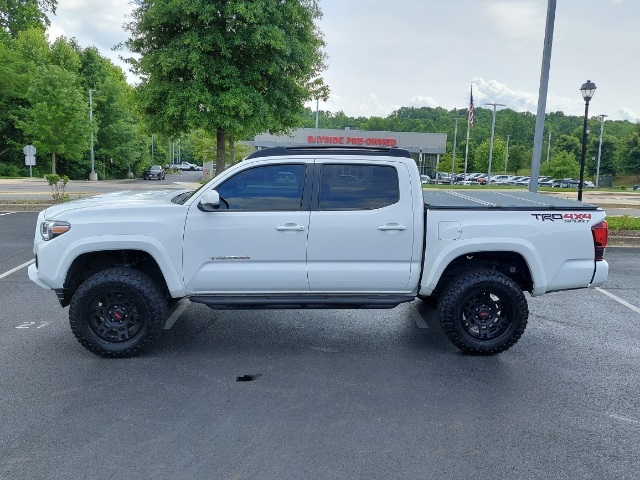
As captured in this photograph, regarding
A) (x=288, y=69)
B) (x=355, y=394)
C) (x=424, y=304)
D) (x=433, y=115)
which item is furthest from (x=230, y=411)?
(x=433, y=115)

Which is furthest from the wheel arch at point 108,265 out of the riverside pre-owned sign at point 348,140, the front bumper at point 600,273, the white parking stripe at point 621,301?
the riverside pre-owned sign at point 348,140

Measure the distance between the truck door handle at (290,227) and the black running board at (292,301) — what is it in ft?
2.17

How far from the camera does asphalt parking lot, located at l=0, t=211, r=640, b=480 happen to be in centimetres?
339

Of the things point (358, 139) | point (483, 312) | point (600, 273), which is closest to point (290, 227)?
point (483, 312)

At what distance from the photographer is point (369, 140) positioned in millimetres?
54562

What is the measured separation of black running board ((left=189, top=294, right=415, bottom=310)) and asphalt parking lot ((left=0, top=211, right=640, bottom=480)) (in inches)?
20.7

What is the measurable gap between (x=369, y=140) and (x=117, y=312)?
168 ft

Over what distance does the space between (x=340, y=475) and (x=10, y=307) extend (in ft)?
17.4

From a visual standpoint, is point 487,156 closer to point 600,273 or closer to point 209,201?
point 600,273

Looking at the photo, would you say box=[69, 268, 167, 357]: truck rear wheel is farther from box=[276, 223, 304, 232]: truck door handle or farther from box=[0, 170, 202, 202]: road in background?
box=[0, 170, 202, 202]: road in background

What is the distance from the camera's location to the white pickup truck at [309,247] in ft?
16.4

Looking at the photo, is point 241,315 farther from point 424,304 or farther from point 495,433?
point 495,433

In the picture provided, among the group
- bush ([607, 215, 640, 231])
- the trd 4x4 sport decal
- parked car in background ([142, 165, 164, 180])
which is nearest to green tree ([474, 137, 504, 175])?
parked car in background ([142, 165, 164, 180])

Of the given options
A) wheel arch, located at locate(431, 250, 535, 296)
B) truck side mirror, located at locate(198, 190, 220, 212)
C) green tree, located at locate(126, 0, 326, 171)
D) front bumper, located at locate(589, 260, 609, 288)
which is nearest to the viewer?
truck side mirror, located at locate(198, 190, 220, 212)
